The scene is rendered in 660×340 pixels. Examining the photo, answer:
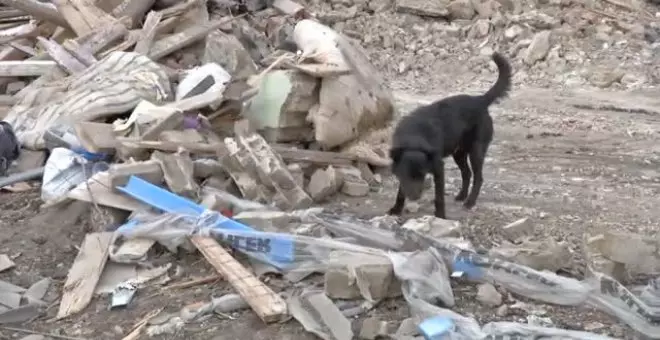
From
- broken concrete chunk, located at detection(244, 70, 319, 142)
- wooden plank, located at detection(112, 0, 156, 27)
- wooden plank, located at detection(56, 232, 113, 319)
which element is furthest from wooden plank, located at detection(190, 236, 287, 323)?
wooden plank, located at detection(112, 0, 156, 27)

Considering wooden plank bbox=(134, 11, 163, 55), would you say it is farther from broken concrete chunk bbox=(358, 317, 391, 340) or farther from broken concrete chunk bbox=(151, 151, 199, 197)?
broken concrete chunk bbox=(358, 317, 391, 340)

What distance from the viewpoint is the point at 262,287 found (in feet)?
17.9

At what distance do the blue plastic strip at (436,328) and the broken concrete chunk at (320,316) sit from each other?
39cm

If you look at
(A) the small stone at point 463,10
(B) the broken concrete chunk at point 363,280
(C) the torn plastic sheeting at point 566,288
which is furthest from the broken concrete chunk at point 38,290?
(A) the small stone at point 463,10

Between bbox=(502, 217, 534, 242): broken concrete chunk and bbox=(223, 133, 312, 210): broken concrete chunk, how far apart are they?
1.46 metres

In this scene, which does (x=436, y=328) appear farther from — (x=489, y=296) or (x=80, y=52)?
(x=80, y=52)

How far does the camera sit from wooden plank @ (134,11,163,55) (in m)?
9.15

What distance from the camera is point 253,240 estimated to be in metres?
5.84

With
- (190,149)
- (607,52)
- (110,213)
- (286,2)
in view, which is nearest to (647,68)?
(607,52)

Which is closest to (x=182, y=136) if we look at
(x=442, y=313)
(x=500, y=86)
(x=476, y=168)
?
(x=476, y=168)

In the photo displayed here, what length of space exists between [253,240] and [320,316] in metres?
0.89

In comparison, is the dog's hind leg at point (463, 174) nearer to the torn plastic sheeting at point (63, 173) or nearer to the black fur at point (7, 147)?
the torn plastic sheeting at point (63, 173)

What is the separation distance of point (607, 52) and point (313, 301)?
335 inches

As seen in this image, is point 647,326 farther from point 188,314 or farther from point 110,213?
point 110,213
